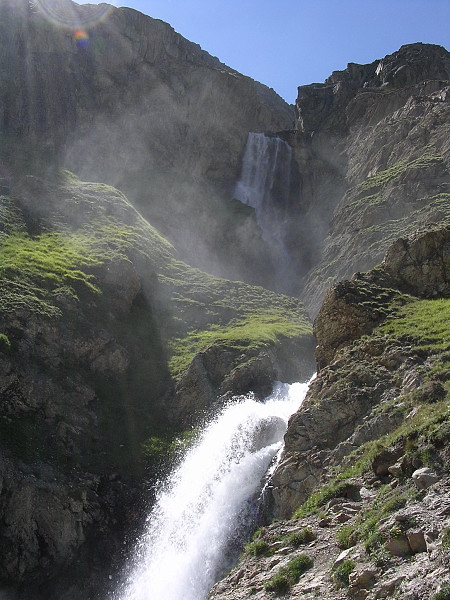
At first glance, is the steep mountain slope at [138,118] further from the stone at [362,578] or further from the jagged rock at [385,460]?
the stone at [362,578]

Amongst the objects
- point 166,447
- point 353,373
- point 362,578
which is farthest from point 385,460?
point 166,447

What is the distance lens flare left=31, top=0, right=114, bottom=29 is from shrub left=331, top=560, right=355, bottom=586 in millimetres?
85078

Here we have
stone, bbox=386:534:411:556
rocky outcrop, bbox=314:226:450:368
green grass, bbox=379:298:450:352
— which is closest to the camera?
stone, bbox=386:534:411:556

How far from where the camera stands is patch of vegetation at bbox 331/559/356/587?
410 inches

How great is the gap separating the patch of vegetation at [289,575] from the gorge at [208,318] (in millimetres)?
52

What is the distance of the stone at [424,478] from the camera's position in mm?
11363

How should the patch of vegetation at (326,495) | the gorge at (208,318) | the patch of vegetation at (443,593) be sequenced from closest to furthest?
the patch of vegetation at (443,593)
the gorge at (208,318)
the patch of vegetation at (326,495)

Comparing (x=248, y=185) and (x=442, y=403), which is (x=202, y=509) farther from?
(x=248, y=185)

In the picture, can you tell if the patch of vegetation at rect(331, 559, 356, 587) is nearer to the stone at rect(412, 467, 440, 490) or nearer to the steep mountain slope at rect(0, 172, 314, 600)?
the stone at rect(412, 467, 440, 490)

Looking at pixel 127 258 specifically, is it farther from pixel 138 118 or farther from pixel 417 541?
pixel 138 118

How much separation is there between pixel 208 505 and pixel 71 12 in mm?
80461

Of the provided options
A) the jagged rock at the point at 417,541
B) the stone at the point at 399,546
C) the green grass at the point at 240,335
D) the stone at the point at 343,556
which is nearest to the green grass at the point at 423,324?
the stone at the point at 343,556

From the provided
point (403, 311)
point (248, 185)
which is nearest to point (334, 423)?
point (403, 311)

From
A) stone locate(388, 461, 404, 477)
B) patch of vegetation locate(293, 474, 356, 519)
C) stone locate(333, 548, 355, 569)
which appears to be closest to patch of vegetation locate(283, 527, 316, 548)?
patch of vegetation locate(293, 474, 356, 519)
